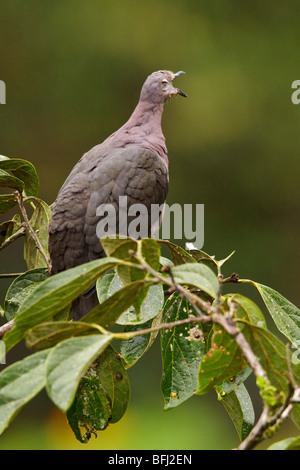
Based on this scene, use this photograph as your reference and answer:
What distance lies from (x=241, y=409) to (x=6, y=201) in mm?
686

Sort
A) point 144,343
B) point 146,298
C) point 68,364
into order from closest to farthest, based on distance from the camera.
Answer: point 68,364
point 146,298
point 144,343

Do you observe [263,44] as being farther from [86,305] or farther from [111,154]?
[86,305]

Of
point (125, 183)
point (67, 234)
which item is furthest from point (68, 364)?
point (125, 183)

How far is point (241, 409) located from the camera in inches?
51.4

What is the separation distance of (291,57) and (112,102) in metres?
1.47

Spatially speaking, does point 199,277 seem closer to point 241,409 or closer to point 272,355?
point 272,355

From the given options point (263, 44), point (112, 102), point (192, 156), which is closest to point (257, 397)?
point (192, 156)

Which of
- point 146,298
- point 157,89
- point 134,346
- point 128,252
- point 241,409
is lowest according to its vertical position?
point 241,409

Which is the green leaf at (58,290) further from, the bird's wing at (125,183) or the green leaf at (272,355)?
the bird's wing at (125,183)

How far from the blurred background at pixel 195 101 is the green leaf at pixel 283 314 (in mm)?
3757

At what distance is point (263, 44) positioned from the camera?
5.73 metres

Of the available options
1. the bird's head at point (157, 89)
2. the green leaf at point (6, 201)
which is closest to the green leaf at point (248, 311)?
the green leaf at point (6, 201)

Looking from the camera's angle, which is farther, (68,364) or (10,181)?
(10,181)

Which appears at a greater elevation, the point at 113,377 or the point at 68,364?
the point at 68,364
